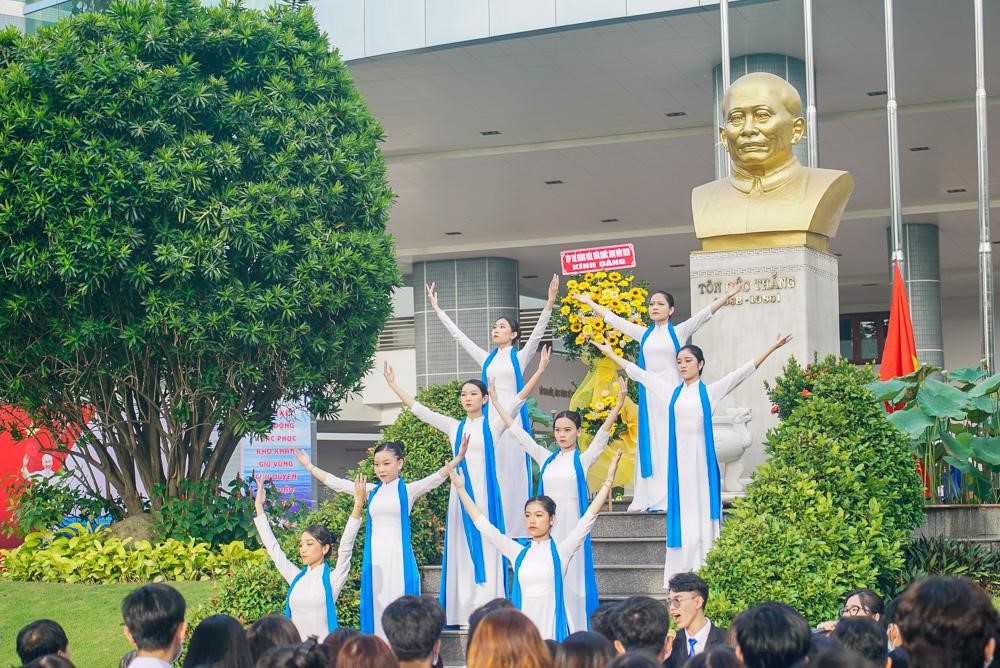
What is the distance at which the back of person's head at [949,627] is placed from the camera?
3.18 metres

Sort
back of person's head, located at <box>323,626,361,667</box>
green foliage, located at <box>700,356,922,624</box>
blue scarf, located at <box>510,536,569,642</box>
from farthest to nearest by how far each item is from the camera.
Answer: green foliage, located at <box>700,356,922,624</box> < blue scarf, located at <box>510,536,569,642</box> < back of person's head, located at <box>323,626,361,667</box>

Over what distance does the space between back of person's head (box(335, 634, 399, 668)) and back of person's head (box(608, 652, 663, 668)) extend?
2.13 ft

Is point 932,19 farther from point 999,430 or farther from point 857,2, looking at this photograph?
point 999,430

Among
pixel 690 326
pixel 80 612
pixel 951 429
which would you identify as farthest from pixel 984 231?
pixel 80 612

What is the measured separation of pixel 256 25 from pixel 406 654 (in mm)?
7831

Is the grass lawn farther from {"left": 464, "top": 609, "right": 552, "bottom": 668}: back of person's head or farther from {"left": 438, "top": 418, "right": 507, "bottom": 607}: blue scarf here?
{"left": 464, "top": 609, "right": 552, "bottom": 668}: back of person's head

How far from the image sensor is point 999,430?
29.2 feet

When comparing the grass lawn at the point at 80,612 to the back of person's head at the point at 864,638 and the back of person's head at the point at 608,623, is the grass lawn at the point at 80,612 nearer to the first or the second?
the back of person's head at the point at 608,623

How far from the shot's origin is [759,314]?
32.8 feet

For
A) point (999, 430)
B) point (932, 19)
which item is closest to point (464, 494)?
point (999, 430)

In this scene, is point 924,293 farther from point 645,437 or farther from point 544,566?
point 544,566

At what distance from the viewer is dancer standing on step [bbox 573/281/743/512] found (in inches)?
344

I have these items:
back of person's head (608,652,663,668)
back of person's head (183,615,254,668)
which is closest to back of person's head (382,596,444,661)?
back of person's head (183,615,254,668)

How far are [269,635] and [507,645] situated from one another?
3.49 ft
